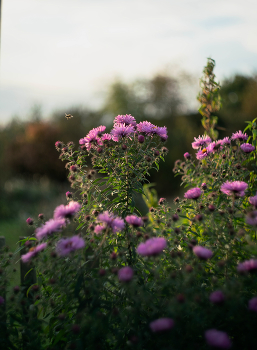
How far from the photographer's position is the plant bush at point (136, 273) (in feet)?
4.15

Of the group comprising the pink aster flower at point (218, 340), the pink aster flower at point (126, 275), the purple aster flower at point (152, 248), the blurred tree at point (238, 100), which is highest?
the blurred tree at point (238, 100)

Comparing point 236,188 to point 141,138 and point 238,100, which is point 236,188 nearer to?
point 141,138

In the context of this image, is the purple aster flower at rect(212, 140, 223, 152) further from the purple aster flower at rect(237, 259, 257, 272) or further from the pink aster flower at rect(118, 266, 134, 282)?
the pink aster flower at rect(118, 266, 134, 282)

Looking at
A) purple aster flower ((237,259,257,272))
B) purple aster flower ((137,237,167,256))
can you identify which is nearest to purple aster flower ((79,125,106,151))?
purple aster flower ((137,237,167,256))

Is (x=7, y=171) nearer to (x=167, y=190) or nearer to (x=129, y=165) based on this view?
(x=167, y=190)

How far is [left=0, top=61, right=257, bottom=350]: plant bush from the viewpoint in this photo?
1264mm

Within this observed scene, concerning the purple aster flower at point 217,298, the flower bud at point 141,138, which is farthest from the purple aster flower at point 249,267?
the flower bud at point 141,138

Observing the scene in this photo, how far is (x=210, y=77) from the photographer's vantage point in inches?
123

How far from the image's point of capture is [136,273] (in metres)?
1.63

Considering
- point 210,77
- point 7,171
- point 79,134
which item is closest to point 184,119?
point 79,134

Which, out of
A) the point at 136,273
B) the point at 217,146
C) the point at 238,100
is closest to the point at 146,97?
the point at 238,100

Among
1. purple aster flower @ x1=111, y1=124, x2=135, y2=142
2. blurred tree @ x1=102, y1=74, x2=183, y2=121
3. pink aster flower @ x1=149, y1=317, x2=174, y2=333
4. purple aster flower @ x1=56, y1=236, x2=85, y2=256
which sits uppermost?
blurred tree @ x1=102, y1=74, x2=183, y2=121

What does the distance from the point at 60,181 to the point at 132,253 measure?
1137 centimetres

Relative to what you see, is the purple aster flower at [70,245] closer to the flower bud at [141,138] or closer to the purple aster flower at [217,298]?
the purple aster flower at [217,298]
